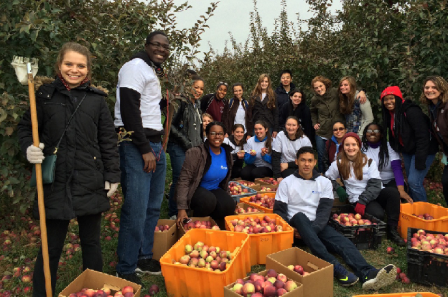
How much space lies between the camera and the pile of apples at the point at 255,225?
12.1ft

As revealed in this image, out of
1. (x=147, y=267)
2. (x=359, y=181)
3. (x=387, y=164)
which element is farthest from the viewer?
(x=387, y=164)

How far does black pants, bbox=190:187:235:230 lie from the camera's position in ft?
13.6

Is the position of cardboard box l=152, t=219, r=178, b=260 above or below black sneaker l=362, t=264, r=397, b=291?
above

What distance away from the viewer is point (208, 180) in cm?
440

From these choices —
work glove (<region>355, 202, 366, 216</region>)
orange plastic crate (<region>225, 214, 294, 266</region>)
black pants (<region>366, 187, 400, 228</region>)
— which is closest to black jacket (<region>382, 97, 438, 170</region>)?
black pants (<region>366, 187, 400, 228</region>)

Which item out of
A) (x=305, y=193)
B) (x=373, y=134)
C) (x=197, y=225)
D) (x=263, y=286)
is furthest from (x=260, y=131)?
(x=263, y=286)

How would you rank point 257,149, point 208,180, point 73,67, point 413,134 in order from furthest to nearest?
point 257,149, point 413,134, point 208,180, point 73,67

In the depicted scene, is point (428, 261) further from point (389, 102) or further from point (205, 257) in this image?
point (389, 102)

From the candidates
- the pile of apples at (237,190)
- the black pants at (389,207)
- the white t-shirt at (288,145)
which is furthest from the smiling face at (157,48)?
the white t-shirt at (288,145)

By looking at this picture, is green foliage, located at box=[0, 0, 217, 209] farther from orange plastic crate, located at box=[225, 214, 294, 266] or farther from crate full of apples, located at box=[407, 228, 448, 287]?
crate full of apples, located at box=[407, 228, 448, 287]

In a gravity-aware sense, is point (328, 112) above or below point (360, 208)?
above

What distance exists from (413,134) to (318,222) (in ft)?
6.90

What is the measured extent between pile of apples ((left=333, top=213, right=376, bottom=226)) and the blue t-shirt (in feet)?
4.89

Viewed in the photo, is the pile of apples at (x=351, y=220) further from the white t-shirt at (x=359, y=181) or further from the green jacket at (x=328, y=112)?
the green jacket at (x=328, y=112)
